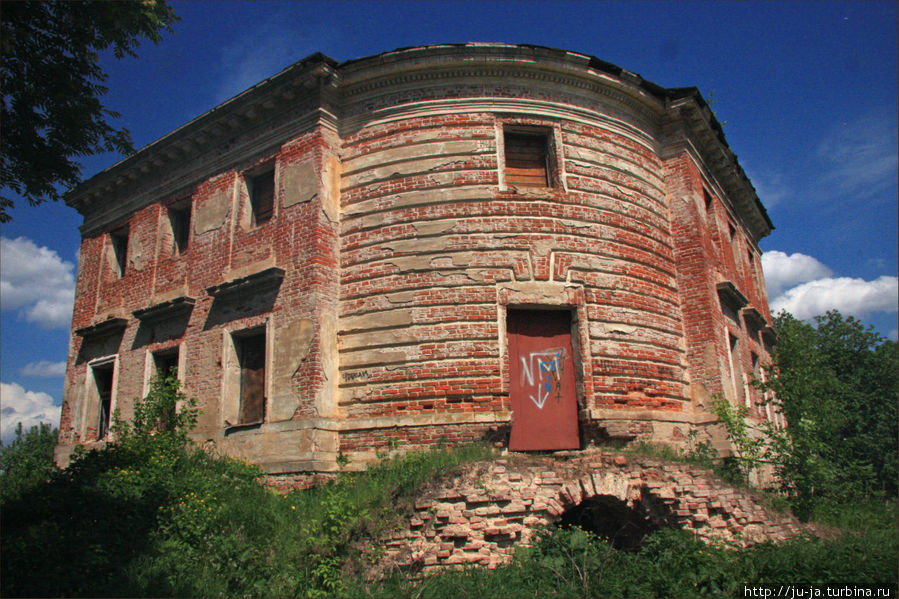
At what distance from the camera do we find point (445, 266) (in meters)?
11.2

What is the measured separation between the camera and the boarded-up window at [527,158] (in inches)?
476

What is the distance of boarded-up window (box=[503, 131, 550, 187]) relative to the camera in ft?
39.6

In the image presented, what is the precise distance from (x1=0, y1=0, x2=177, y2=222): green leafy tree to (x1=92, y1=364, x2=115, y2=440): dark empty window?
784 cm

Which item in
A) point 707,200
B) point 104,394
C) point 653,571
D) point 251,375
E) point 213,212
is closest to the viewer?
point 653,571

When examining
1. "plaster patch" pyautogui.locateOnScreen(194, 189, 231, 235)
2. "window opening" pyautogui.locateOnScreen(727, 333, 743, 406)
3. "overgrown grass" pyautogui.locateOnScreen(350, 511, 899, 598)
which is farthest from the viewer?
"plaster patch" pyautogui.locateOnScreen(194, 189, 231, 235)

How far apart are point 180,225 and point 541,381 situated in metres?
9.59

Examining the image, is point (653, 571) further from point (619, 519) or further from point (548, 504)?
point (619, 519)

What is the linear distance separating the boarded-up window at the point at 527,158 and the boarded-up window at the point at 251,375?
18.8 feet

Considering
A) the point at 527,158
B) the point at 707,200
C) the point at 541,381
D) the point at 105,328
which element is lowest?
the point at 541,381

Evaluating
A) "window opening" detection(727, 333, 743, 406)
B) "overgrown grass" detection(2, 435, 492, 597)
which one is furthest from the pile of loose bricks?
"window opening" detection(727, 333, 743, 406)

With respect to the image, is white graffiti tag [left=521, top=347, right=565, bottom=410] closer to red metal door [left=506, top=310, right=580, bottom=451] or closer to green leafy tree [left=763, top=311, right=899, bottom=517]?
red metal door [left=506, top=310, right=580, bottom=451]

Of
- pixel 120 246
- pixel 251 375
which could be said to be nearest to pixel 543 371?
pixel 251 375

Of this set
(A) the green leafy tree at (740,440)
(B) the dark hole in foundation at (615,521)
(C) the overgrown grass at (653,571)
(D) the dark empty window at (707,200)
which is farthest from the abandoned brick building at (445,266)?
(C) the overgrown grass at (653,571)

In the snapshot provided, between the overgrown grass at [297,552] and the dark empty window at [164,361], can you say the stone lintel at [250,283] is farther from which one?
the overgrown grass at [297,552]
